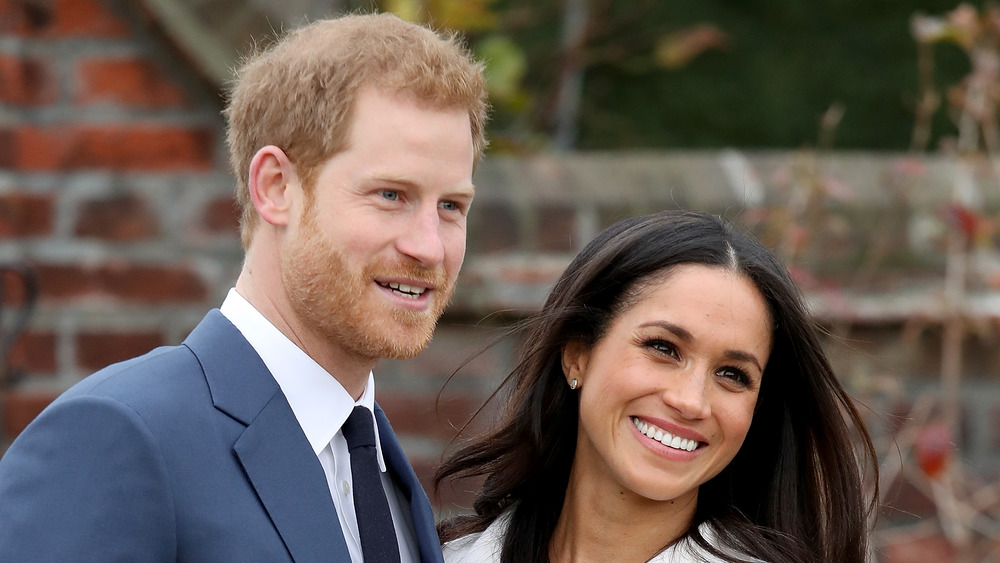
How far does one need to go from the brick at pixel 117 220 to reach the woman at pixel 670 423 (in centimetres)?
112

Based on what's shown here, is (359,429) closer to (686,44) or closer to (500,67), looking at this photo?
(500,67)

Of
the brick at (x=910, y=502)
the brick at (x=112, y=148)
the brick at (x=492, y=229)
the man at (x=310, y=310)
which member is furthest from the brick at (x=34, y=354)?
the brick at (x=910, y=502)

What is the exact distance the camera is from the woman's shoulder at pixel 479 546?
Result: 2868 mm

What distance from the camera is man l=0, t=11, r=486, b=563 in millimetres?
1979

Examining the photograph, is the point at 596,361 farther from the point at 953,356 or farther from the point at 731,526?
the point at 953,356

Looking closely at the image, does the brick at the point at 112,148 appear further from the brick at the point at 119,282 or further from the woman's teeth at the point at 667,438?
the woman's teeth at the point at 667,438

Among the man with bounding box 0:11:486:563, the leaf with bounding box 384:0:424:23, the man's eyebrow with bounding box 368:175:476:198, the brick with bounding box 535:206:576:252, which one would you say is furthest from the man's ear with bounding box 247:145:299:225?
the leaf with bounding box 384:0:424:23

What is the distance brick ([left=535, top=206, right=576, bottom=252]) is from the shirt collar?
61.4 inches

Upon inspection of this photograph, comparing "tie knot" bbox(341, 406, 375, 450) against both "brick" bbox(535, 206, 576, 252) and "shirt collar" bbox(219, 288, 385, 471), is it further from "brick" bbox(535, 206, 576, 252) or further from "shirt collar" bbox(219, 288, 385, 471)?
"brick" bbox(535, 206, 576, 252)

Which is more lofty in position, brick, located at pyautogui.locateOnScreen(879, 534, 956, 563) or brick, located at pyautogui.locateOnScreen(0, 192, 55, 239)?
brick, located at pyautogui.locateOnScreen(0, 192, 55, 239)

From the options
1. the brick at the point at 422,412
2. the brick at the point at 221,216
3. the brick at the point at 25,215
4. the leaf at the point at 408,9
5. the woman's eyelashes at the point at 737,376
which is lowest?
the brick at the point at 422,412

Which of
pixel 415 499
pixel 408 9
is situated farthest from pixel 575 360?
pixel 408 9

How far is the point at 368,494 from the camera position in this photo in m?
2.28

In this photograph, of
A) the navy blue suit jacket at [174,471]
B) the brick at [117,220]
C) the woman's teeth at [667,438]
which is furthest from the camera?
the brick at [117,220]
